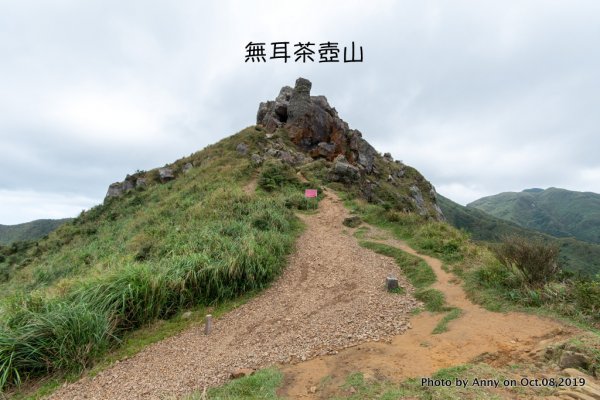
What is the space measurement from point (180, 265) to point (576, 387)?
28.9 feet

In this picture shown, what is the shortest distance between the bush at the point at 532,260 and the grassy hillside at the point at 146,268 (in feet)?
21.8

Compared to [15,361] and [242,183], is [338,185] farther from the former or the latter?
[15,361]

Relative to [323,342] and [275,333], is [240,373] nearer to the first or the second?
[275,333]

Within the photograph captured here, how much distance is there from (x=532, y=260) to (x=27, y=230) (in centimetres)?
12214

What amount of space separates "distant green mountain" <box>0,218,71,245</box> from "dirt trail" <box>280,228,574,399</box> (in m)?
103

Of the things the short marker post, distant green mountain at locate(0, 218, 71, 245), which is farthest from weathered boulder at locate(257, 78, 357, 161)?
distant green mountain at locate(0, 218, 71, 245)

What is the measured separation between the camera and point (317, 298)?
8.48 metres

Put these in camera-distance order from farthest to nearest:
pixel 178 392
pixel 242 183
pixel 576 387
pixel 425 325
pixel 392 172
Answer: pixel 392 172, pixel 242 183, pixel 425 325, pixel 178 392, pixel 576 387

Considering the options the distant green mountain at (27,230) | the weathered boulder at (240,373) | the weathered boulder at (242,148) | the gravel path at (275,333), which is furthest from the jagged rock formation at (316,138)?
the distant green mountain at (27,230)

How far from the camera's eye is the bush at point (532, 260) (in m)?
7.23

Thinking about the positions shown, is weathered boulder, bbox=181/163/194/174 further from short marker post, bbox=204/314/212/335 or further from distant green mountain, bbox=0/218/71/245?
distant green mountain, bbox=0/218/71/245

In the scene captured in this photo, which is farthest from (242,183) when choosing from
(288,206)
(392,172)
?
(392,172)

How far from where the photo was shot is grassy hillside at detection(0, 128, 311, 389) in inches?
244

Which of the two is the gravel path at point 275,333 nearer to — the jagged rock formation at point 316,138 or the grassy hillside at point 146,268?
the grassy hillside at point 146,268
